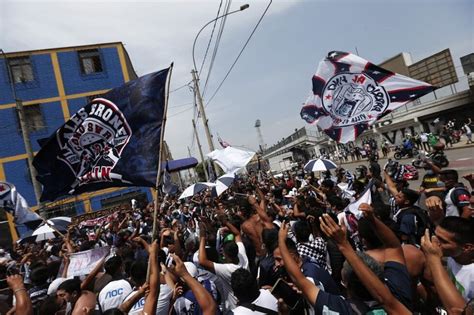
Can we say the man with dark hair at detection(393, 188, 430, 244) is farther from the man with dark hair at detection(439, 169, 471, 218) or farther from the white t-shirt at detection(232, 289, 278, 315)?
the white t-shirt at detection(232, 289, 278, 315)

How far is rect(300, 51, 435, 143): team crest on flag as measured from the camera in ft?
21.7

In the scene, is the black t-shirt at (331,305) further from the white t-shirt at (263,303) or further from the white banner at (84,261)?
the white banner at (84,261)

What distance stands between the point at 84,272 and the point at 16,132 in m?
25.7

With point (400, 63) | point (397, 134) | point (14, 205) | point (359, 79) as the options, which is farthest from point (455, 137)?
point (14, 205)

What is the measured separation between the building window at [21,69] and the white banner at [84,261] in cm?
2639

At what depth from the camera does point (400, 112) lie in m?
36.2

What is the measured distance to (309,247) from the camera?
372cm

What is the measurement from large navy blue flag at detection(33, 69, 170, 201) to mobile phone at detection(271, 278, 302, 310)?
63.3 inches

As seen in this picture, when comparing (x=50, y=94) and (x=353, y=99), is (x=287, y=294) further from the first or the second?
(x=50, y=94)

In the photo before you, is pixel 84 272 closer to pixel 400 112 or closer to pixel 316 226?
pixel 316 226

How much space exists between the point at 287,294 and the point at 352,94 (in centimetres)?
520

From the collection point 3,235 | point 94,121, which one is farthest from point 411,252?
point 3,235

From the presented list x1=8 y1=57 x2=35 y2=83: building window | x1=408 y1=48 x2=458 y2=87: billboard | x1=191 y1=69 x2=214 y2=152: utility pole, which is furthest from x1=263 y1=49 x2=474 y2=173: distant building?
x1=8 y1=57 x2=35 y2=83: building window

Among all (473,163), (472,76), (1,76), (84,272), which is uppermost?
(1,76)
